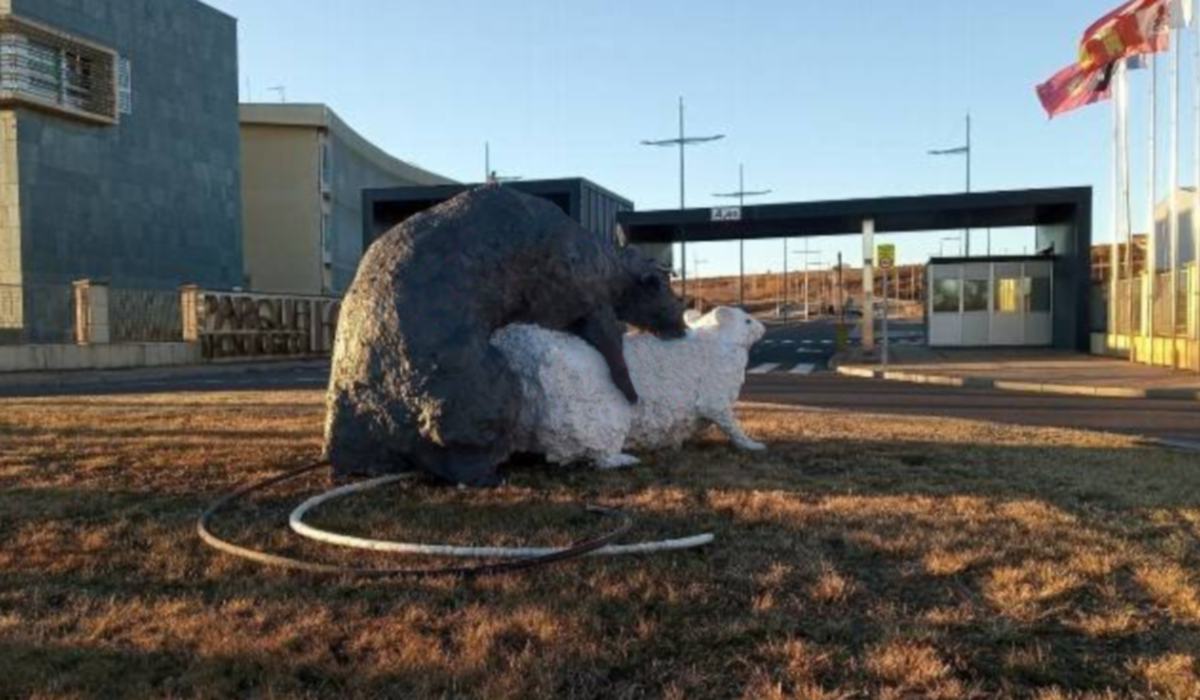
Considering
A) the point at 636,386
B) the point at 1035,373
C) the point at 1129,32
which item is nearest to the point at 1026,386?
the point at 1035,373

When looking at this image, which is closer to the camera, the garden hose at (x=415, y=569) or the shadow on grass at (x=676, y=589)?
the shadow on grass at (x=676, y=589)

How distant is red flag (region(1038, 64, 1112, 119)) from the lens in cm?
2633

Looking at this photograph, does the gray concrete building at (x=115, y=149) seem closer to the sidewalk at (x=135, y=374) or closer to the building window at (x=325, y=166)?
the sidewalk at (x=135, y=374)

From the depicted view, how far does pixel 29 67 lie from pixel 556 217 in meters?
26.7

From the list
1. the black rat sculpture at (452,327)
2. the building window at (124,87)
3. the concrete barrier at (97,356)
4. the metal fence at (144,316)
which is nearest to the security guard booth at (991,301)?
the concrete barrier at (97,356)

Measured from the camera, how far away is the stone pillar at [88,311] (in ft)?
87.5

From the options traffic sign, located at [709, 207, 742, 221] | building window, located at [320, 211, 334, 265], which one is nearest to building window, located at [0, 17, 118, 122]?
building window, located at [320, 211, 334, 265]

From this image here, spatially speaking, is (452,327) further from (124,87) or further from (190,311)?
(124,87)

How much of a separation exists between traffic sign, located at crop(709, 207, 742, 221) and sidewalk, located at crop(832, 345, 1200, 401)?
5551mm

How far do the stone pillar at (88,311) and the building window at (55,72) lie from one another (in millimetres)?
6060

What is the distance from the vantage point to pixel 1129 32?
78.1ft

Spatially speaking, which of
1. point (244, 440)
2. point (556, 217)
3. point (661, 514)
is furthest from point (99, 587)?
point (244, 440)

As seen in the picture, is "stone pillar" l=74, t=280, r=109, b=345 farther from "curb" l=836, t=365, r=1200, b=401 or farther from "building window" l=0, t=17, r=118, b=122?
"curb" l=836, t=365, r=1200, b=401

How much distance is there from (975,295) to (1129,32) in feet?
37.9
